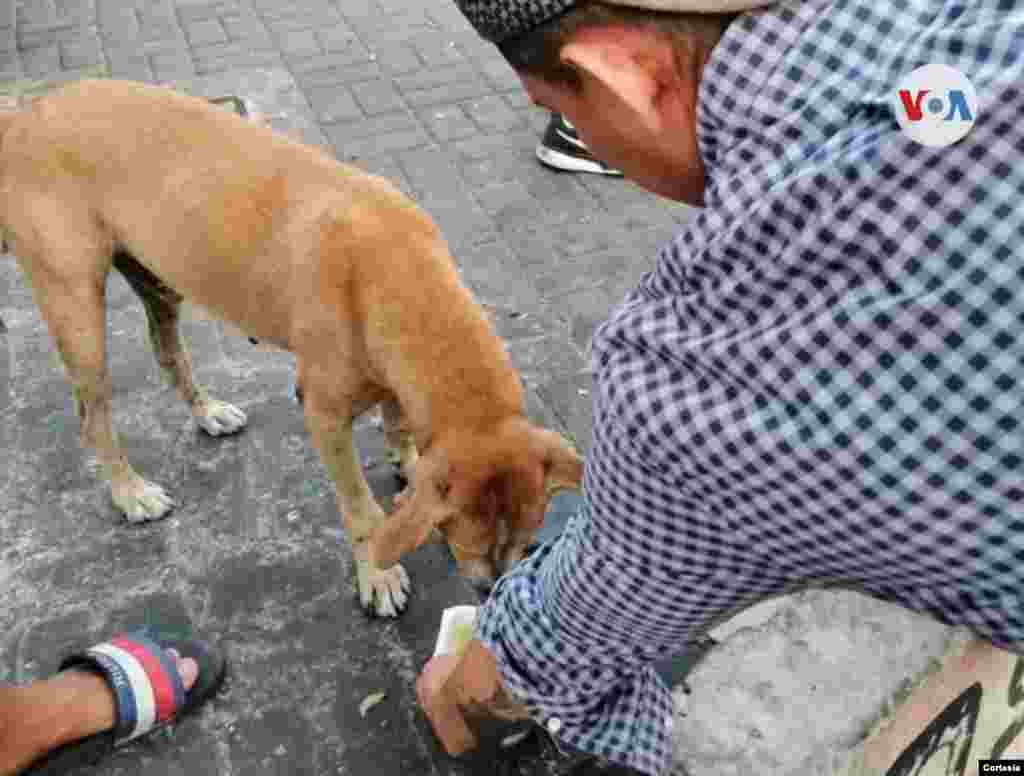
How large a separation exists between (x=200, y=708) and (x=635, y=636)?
6.73 ft

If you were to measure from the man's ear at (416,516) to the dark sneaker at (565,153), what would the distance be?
10.7 ft

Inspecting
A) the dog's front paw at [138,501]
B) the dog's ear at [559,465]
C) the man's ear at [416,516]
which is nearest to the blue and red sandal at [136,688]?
the dog's front paw at [138,501]

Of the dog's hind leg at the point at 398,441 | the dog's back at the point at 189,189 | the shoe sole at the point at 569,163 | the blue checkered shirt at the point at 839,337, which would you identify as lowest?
the dog's hind leg at the point at 398,441

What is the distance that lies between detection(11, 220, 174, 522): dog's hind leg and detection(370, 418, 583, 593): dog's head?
1.48 meters

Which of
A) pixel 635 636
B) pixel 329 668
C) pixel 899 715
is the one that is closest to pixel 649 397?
pixel 635 636

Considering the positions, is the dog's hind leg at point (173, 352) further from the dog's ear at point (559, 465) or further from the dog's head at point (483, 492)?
the dog's ear at point (559, 465)

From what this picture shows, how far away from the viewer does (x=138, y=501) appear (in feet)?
12.2

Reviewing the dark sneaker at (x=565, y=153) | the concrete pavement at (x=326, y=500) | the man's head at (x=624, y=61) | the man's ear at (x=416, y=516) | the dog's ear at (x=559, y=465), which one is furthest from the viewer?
the dark sneaker at (x=565, y=153)

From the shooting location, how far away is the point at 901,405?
109cm

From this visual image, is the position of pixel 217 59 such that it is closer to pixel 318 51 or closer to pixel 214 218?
pixel 318 51

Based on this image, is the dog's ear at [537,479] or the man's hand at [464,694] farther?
the dog's ear at [537,479]

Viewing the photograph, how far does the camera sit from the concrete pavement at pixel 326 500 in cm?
216

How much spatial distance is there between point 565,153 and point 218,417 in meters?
2.58

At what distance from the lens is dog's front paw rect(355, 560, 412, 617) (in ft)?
10.8
